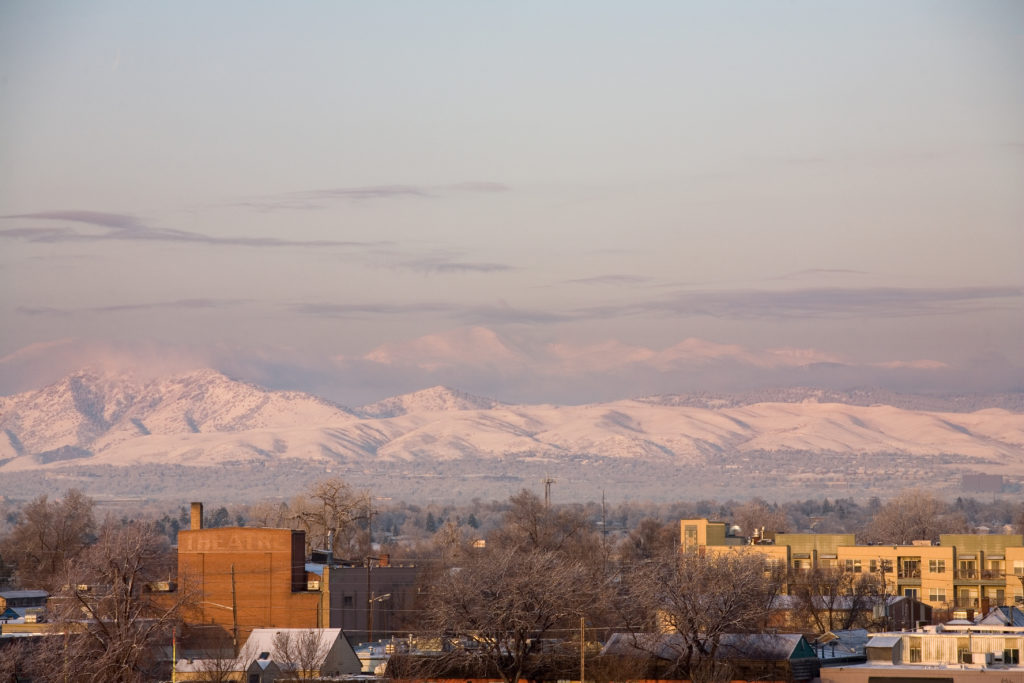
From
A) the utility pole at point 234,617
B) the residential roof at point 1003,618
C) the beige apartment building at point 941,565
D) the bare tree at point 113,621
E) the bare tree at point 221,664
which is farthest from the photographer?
the beige apartment building at point 941,565

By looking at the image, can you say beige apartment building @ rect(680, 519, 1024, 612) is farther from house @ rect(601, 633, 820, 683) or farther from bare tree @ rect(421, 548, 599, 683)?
house @ rect(601, 633, 820, 683)

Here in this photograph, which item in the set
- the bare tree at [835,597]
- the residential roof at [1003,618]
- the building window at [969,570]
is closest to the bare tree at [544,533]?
the bare tree at [835,597]

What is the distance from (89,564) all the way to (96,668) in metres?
37.0

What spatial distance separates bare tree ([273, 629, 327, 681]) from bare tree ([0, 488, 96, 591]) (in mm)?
74165

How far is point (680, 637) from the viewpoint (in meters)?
76.6

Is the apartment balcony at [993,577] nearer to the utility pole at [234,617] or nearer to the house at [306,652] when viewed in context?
the utility pole at [234,617]

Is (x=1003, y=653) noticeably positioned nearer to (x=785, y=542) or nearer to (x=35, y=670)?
(x=35, y=670)

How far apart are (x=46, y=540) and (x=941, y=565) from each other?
283ft

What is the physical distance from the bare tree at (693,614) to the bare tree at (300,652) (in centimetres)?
1365

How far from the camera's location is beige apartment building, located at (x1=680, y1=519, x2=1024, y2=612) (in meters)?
131

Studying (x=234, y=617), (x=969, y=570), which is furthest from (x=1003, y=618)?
(x=969, y=570)

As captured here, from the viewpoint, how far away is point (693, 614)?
75250mm

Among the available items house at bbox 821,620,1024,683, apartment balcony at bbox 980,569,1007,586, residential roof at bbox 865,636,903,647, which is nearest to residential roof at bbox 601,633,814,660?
house at bbox 821,620,1024,683

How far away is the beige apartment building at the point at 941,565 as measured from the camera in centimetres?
13112
